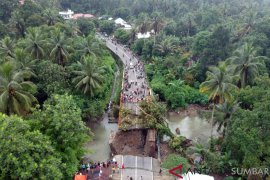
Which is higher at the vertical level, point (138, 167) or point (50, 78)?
point (50, 78)

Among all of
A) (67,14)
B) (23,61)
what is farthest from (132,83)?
(67,14)

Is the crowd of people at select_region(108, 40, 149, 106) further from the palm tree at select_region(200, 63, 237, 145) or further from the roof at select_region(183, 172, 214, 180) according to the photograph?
the roof at select_region(183, 172, 214, 180)

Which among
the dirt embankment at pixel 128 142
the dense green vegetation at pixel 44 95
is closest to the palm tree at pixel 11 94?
the dense green vegetation at pixel 44 95

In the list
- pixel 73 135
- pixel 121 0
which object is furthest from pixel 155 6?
pixel 73 135

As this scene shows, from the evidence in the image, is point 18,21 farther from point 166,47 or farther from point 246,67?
point 246,67

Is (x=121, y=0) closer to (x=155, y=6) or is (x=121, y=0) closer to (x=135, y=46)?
(x=155, y=6)

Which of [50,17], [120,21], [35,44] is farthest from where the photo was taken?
[120,21]

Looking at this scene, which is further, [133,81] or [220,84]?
[133,81]
